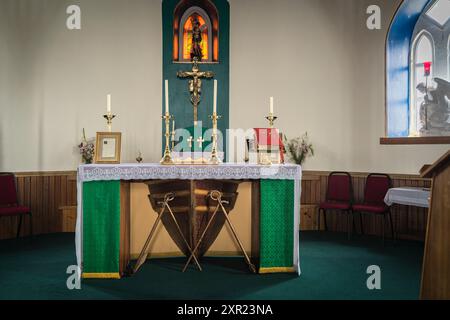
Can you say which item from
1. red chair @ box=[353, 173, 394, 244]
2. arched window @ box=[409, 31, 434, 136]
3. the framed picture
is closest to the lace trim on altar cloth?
the framed picture

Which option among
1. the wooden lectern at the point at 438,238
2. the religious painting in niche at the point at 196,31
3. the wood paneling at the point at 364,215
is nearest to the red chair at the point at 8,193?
the religious painting in niche at the point at 196,31

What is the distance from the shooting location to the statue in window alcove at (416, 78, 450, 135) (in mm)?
6812

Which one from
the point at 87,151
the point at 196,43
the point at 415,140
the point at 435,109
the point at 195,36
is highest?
the point at 195,36

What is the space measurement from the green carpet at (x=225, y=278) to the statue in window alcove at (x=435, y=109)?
190 cm

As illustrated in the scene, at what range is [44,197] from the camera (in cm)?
761

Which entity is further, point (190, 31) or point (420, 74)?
point (190, 31)

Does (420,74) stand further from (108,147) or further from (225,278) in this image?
(108,147)

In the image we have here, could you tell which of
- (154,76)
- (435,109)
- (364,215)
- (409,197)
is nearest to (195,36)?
(154,76)

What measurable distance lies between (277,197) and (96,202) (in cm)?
202

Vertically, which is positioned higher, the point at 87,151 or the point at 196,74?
the point at 196,74

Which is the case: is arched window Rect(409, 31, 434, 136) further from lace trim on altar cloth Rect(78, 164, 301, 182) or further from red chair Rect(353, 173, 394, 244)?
lace trim on altar cloth Rect(78, 164, 301, 182)

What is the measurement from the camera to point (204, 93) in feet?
26.6

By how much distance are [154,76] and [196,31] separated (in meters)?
1.14

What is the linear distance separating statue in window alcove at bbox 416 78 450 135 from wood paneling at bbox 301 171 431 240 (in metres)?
0.81
